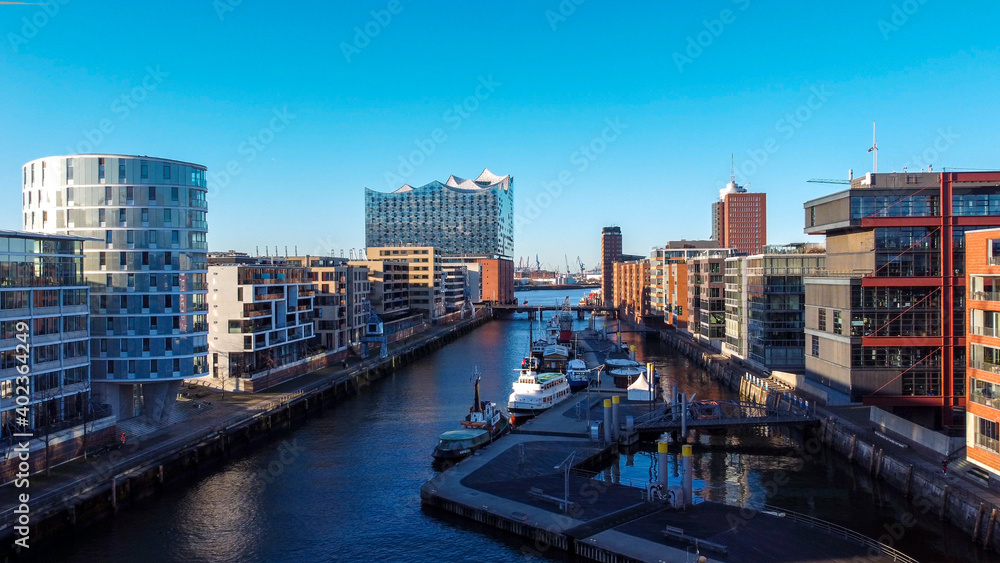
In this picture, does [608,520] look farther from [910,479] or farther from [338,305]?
[338,305]

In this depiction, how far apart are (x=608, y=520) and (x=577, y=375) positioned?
3160 cm

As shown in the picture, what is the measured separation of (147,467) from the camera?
1144 inches

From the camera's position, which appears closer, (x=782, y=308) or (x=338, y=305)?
(x=782, y=308)

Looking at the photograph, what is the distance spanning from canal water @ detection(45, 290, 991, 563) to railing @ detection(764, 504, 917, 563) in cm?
143

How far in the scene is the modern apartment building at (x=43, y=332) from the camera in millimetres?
27516

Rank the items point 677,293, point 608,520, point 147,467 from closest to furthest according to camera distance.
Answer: point 608,520 < point 147,467 < point 677,293

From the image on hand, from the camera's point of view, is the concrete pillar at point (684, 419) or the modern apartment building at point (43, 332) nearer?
the modern apartment building at point (43, 332)

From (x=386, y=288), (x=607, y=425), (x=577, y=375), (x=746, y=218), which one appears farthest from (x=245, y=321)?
(x=746, y=218)

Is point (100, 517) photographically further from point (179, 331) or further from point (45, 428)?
point (179, 331)

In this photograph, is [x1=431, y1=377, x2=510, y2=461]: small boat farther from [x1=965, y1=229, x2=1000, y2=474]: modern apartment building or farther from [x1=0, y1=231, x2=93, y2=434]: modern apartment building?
[x1=965, y1=229, x2=1000, y2=474]: modern apartment building

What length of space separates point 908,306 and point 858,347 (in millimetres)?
3149

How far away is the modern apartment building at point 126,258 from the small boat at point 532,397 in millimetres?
18711

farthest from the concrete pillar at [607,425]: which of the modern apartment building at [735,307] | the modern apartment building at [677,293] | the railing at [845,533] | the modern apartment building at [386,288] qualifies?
the modern apartment building at [677,293]

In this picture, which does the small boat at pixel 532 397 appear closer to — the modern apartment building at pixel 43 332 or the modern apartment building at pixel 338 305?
the modern apartment building at pixel 43 332
